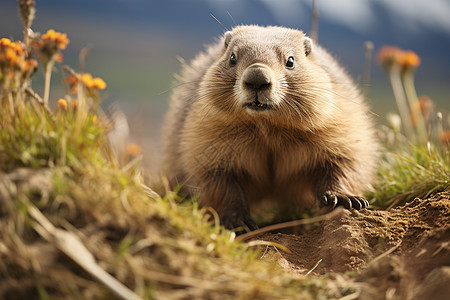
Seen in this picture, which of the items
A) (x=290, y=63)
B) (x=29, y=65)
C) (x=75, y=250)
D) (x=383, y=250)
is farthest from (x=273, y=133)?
(x=75, y=250)

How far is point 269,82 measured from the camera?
13.3ft

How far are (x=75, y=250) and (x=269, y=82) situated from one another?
2.18 meters

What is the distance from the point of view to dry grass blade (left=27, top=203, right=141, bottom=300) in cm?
243

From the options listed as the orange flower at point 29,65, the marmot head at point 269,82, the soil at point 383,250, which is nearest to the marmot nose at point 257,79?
the marmot head at point 269,82

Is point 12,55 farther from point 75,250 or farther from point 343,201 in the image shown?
point 343,201

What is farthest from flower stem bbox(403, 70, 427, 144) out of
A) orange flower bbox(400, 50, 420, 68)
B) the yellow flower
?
the yellow flower

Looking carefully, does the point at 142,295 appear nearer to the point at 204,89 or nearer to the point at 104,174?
the point at 104,174

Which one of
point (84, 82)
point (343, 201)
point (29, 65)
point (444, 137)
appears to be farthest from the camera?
point (444, 137)

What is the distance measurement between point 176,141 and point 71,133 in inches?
110

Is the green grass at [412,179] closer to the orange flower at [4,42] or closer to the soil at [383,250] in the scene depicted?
the soil at [383,250]

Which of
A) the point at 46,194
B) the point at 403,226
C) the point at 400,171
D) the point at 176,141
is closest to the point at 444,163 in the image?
the point at 400,171

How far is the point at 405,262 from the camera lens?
10.7 ft

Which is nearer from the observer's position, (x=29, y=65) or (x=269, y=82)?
(x=29, y=65)

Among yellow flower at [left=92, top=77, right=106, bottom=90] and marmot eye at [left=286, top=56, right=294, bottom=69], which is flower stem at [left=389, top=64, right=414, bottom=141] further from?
yellow flower at [left=92, top=77, right=106, bottom=90]
